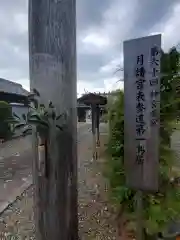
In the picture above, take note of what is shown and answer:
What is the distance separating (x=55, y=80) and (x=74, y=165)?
0.75 metres

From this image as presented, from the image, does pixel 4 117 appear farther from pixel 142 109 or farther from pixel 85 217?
pixel 142 109

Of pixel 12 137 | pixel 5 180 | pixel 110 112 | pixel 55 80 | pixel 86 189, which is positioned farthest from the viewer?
pixel 12 137

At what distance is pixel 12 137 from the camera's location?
1546cm

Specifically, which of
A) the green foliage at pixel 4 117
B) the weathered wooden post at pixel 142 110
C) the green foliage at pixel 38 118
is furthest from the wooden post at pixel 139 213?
the green foliage at pixel 4 117

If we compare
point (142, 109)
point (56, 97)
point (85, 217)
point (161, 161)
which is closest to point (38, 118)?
point (56, 97)

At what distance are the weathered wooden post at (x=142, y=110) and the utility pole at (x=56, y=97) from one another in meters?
0.46

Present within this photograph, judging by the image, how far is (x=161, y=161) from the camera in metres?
2.58

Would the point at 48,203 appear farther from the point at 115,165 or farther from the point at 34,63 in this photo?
the point at 34,63

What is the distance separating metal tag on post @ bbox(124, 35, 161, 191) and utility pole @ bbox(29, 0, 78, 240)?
46 cm

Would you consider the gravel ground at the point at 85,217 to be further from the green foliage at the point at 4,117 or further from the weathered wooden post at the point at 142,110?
the green foliage at the point at 4,117

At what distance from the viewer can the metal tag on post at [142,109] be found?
217 centimetres

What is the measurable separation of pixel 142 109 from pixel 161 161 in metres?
0.65

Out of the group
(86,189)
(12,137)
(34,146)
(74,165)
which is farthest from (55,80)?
(12,137)

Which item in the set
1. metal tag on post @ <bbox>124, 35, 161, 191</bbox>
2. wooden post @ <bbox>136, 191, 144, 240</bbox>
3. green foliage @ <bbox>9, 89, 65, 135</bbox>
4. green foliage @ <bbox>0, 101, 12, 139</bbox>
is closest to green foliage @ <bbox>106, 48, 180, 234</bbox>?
wooden post @ <bbox>136, 191, 144, 240</bbox>
